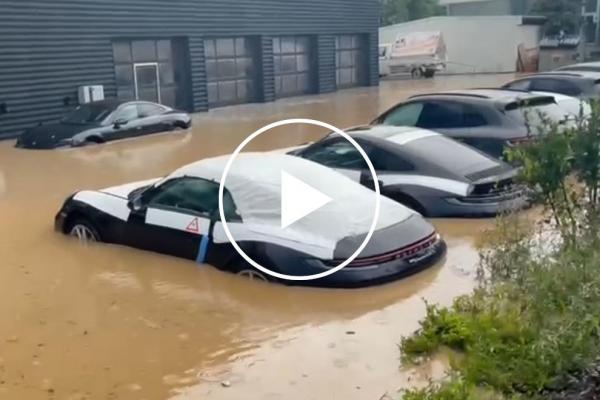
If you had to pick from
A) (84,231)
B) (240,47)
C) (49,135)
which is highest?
(240,47)

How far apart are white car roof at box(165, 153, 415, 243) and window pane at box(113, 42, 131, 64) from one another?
16.3m

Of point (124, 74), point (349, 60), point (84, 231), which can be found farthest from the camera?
point (349, 60)

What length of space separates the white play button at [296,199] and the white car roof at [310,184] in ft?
0.16

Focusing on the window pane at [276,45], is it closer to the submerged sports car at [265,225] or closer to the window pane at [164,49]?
the window pane at [164,49]

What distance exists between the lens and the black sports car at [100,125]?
1705cm

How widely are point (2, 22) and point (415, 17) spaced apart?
143 ft

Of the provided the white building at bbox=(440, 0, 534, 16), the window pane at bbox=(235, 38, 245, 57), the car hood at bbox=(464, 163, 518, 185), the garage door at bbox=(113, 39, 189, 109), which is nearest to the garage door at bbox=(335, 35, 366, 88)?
the window pane at bbox=(235, 38, 245, 57)

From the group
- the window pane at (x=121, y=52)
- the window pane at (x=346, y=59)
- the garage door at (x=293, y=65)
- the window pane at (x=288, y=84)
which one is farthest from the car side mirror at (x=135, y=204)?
the window pane at (x=346, y=59)

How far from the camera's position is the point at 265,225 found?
6891 millimetres

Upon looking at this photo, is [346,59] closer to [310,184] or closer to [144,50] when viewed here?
[144,50]

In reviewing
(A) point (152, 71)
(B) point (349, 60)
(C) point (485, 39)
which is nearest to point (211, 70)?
(A) point (152, 71)

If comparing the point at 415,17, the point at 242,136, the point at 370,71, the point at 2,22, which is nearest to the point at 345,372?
the point at 242,136

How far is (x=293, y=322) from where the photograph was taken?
6.15 metres

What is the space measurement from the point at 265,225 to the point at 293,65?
23.8 metres
